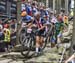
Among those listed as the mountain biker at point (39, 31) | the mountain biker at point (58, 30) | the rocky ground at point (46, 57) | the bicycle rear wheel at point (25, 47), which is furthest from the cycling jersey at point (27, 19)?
the mountain biker at point (58, 30)

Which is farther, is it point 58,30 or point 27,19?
point 58,30

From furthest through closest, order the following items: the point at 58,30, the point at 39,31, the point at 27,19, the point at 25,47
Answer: the point at 58,30 → the point at 25,47 → the point at 39,31 → the point at 27,19

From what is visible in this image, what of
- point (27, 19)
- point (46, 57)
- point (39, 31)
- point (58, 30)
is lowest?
point (46, 57)

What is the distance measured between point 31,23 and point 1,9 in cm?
886

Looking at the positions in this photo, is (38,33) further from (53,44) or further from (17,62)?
(53,44)

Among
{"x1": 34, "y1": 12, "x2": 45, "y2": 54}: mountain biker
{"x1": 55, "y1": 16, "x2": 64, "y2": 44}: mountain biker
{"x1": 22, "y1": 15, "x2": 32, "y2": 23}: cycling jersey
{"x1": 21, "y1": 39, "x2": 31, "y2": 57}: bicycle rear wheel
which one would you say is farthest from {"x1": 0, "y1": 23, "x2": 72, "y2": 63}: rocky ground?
{"x1": 55, "y1": 16, "x2": 64, "y2": 44}: mountain biker

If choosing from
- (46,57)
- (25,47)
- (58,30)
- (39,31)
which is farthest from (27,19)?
(58,30)

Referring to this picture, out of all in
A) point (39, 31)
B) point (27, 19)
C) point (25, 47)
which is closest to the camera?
point (27, 19)

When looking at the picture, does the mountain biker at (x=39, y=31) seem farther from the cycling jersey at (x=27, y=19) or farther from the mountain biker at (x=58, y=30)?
the mountain biker at (x=58, y=30)

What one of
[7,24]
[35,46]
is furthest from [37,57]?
[7,24]

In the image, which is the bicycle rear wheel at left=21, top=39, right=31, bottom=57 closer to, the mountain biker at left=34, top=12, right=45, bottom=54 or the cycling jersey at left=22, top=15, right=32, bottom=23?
the mountain biker at left=34, top=12, right=45, bottom=54

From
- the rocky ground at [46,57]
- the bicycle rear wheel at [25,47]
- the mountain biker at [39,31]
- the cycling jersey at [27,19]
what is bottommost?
the rocky ground at [46,57]

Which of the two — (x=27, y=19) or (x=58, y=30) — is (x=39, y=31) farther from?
(x=58, y=30)

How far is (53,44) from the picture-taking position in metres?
18.5
